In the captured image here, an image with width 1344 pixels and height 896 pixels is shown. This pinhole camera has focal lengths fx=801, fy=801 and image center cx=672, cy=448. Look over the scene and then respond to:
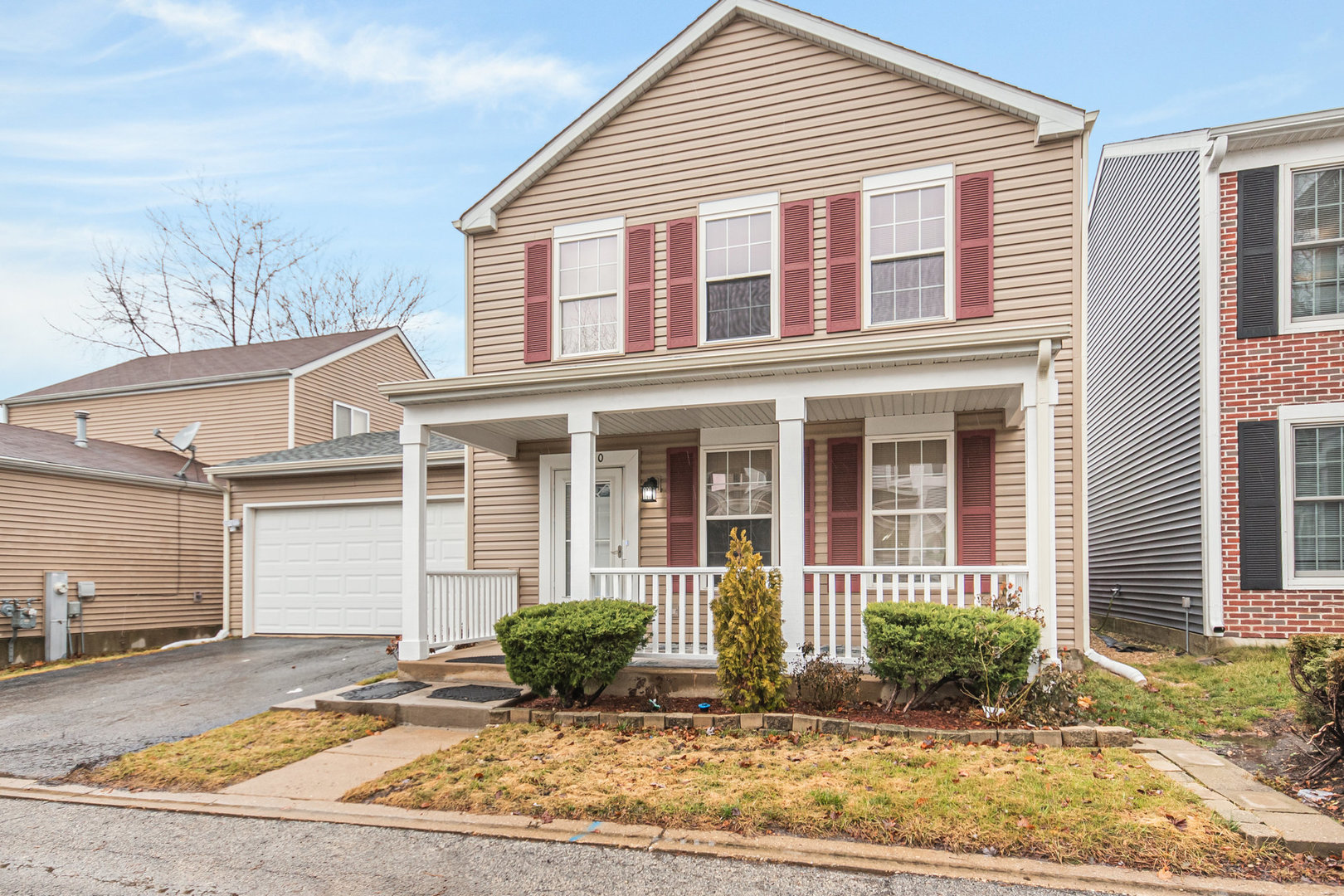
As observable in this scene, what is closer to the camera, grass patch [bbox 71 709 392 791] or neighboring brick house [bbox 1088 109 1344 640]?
grass patch [bbox 71 709 392 791]

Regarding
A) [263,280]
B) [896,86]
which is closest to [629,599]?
[896,86]

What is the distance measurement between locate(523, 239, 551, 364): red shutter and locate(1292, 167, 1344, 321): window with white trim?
8.31 meters

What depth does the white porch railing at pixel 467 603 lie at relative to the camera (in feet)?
27.7

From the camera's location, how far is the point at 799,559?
6.77 m

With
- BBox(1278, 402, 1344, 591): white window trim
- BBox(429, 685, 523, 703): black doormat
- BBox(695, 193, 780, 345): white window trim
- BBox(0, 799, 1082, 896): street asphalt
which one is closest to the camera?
BBox(0, 799, 1082, 896): street asphalt

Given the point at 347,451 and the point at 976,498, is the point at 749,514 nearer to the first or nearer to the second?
the point at 976,498

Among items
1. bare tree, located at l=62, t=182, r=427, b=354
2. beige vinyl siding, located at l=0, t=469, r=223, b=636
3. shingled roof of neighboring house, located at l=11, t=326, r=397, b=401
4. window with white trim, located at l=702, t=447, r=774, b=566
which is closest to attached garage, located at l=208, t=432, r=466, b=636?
beige vinyl siding, located at l=0, t=469, r=223, b=636

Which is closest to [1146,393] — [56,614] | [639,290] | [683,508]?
[683,508]

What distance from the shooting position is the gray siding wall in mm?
9367

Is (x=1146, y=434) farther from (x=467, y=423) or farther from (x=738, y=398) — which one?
(x=467, y=423)

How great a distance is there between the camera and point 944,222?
8422 mm

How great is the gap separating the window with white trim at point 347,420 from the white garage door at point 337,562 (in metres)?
4.91

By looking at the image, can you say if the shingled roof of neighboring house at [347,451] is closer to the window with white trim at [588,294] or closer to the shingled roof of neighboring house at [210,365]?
the window with white trim at [588,294]

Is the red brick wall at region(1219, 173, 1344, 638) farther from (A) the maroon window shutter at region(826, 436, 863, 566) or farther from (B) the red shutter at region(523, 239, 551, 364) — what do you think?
(B) the red shutter at region(523, 239, 551, 364)
